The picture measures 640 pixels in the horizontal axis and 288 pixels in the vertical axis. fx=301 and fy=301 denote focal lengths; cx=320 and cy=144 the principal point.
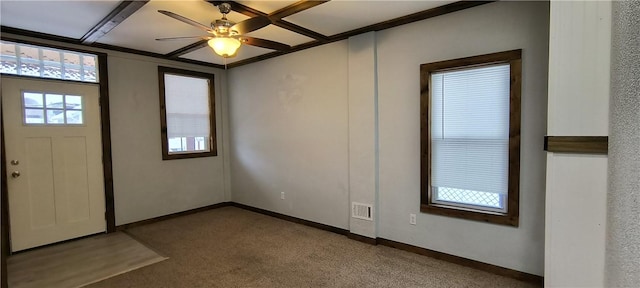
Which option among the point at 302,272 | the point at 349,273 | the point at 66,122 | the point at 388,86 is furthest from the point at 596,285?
the point at 66,122

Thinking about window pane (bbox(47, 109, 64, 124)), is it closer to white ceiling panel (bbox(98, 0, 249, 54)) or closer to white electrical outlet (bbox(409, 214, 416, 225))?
white ceiling panel (bbox(98, 0, 249, 54))

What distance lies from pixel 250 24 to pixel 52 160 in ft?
10.1

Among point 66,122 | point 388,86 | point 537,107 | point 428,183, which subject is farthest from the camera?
point 66,122

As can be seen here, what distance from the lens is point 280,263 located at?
3.09 m

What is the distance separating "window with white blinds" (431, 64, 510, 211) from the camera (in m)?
2.74

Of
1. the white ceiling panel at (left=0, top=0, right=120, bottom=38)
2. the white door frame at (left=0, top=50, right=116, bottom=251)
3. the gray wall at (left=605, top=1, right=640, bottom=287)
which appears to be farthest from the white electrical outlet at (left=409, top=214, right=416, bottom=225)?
the white door frame at (left=0, top=50, right=116, bottom=251)

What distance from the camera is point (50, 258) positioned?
331 cm

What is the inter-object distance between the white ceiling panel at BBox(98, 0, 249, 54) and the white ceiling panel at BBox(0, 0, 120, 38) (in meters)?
0.25

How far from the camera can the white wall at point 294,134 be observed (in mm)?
3916

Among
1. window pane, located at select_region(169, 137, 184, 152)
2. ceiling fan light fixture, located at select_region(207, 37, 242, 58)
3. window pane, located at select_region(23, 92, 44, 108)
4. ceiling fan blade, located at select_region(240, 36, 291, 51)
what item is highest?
ceiling fan blade, located at select_region(240, 36, 291, 51)

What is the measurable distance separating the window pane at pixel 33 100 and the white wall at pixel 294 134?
8.40 feet

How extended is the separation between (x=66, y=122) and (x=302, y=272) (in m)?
3.46

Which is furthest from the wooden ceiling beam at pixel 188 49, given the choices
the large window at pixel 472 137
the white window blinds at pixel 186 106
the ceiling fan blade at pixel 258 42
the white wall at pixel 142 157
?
the large window at pixel 472 137

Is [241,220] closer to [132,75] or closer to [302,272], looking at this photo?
[302,272]
